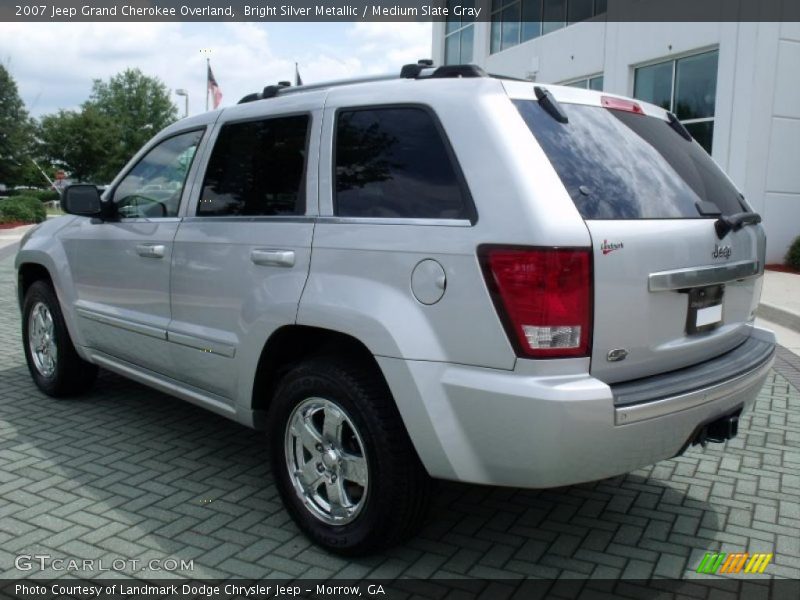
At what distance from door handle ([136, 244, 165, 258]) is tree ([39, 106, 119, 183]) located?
6626 cm

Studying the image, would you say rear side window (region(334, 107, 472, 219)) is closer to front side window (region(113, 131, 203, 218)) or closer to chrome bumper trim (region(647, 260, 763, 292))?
chrome bumper trim (region(647, 260, 763, 292))

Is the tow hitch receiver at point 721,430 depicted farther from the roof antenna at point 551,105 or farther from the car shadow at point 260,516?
the roof antenna at point 551,105

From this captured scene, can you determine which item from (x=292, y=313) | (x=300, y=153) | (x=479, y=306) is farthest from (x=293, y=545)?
(x=300, y=153)

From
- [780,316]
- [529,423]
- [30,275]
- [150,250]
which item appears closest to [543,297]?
[529,423]

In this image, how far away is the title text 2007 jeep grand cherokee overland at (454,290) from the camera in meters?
2.64

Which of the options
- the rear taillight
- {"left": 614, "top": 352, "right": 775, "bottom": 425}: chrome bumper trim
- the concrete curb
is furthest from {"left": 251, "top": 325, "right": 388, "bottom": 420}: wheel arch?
the concrete curb

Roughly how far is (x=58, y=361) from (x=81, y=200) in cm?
133

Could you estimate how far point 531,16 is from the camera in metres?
21.0

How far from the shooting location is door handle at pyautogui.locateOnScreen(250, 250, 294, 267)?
3.34 m

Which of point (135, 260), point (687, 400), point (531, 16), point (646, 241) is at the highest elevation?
point (531, 16)

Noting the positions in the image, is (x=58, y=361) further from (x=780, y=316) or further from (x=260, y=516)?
(x=780, y=316)

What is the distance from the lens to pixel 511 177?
2699 mm

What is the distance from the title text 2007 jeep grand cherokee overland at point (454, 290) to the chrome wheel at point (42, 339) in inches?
69.5

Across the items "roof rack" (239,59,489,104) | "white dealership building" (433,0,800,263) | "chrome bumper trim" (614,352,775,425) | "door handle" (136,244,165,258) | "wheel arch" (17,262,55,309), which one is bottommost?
"chrome bumper trim" (614,352,775,425)
